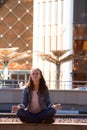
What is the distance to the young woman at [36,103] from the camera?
8281 millimetres

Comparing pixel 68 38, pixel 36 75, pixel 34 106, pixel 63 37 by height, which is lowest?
pixel 34 106

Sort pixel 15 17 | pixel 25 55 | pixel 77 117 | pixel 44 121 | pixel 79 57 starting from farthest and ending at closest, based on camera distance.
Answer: pixel 15 17, pixel 25 55, pixel 79 57, pixel 77 117, pixel 44 121

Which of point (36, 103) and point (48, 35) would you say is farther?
point (48, 35)

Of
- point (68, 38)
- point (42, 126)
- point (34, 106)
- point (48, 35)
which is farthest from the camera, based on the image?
point (48, 35)

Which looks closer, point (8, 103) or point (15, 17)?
point (8, 103)

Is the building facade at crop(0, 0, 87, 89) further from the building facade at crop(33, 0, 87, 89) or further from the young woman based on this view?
the young woman

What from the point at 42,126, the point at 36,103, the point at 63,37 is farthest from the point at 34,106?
the point at 63,37

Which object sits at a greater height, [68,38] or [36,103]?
[68,38]

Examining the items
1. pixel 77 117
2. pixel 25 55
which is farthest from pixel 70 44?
pixel 77 117

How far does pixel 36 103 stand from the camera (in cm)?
840

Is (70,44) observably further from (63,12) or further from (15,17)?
(15,17)

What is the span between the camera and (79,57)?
4147 centimetres

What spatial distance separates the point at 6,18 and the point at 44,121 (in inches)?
1626

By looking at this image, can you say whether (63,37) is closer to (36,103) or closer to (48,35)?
(48,35)
